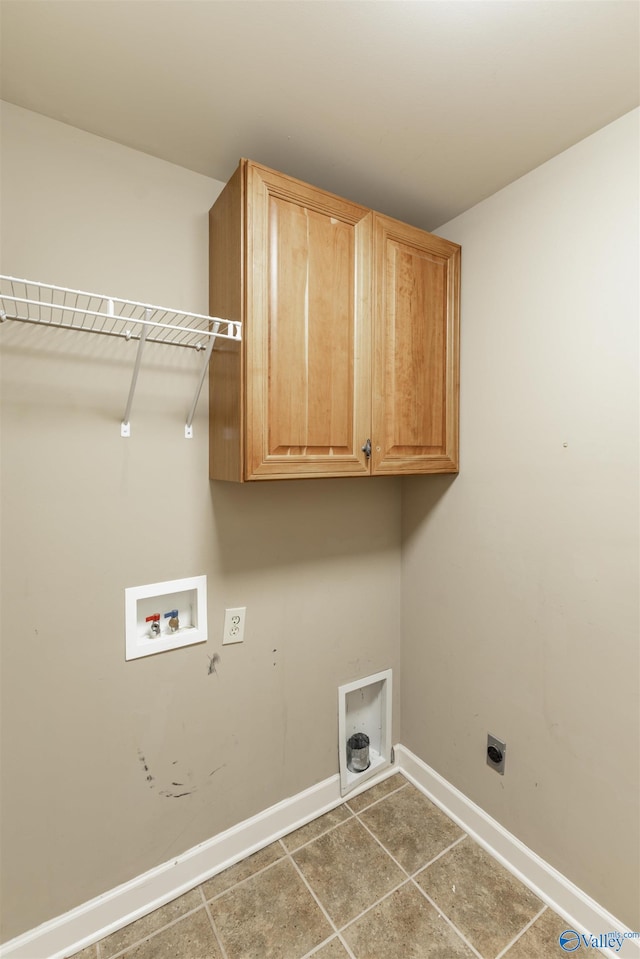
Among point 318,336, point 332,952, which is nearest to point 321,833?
point 332,952

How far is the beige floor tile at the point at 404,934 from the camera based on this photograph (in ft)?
4.01

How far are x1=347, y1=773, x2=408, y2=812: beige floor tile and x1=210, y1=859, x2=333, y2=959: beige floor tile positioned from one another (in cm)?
39

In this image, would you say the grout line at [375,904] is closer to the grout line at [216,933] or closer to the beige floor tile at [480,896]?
the beige floor tile at [480,896]

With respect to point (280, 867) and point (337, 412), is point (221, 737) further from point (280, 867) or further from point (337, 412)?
point (337, 412)

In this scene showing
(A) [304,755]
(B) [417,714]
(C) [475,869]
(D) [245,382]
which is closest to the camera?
(D) [245,382]

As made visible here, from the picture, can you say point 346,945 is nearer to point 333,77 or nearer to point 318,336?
point 318,336

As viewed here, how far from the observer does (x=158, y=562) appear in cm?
139

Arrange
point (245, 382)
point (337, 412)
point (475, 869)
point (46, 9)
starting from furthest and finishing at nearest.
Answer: point (475, 869), point (337, 412), point (245, 382), point (46, 9)

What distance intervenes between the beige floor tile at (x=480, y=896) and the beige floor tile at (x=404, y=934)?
48mm

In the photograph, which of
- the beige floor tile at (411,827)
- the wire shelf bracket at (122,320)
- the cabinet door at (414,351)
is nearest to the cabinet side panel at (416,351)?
the cabinet door at (414,351)

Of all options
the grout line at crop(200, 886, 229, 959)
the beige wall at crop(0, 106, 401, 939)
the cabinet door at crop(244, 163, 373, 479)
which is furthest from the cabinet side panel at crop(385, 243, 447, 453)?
the grout line at crop(200, 886, 229, 959)

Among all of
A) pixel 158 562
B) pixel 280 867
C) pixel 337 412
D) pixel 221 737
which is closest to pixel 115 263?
pixel 337 412

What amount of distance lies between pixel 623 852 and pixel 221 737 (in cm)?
125

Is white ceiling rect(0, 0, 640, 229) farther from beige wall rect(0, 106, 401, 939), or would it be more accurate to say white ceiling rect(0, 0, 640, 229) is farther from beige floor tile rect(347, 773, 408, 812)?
beige floor tile rect(347, 773, 408, 812)
